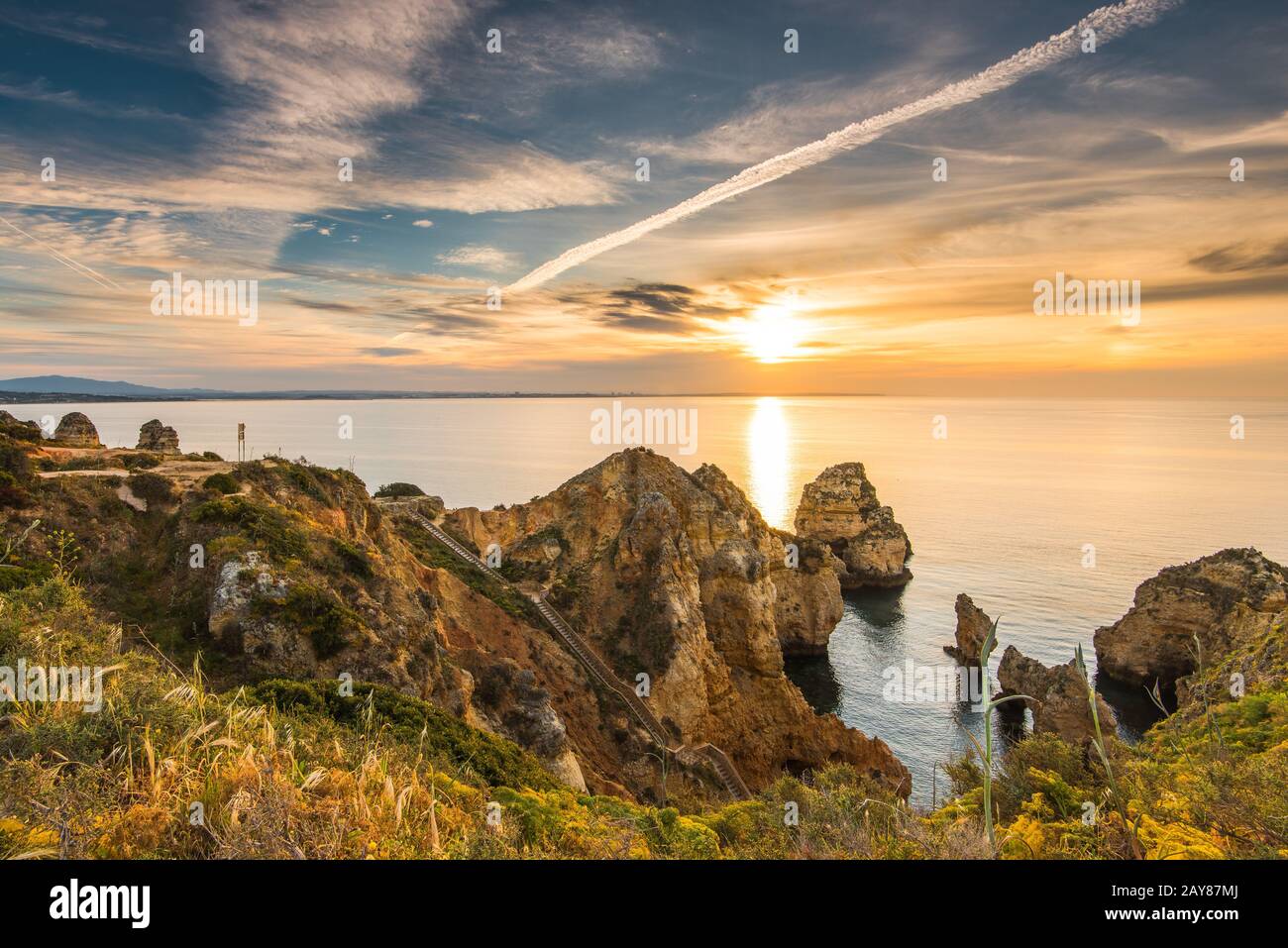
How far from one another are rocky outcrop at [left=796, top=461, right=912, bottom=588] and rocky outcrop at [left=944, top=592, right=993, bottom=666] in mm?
22569

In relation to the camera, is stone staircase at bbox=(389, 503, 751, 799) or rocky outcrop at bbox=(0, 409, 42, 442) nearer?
rocky outcrop at bbox=(0, 409, 42, 442)

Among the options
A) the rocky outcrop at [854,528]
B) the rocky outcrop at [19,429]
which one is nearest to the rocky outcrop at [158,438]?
Result: the rocky outcrop at [19,429]

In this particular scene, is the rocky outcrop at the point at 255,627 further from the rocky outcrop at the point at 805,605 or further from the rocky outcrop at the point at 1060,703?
the rocky outcrop at the point at 805,605

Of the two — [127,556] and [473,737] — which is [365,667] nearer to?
[473,737]

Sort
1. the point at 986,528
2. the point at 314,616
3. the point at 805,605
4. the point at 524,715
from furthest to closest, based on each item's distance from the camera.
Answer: the point at 986,528, the point at 805,605, the point at 524,715, the point at 314,616

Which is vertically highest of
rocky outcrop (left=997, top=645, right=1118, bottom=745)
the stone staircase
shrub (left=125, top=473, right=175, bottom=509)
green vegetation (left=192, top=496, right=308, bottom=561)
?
shrub (left=125, top=473, right=175, bottom=509)

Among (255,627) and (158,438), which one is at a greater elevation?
(158,438)

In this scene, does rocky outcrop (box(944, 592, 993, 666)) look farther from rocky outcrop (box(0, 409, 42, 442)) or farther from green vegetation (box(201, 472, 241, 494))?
rocky outcrop (box(0, 409, 42, 442))

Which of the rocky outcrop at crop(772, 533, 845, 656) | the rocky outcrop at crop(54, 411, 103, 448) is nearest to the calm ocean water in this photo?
the rocky outcrop at crop(772, 533, 845, 656)

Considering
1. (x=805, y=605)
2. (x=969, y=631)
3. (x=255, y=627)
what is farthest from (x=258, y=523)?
(x=969, y=631)

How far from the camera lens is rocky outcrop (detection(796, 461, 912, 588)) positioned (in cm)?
8250

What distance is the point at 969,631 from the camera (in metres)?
56.8

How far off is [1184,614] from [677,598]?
40.8 metres

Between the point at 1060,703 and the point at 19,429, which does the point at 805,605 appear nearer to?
the point at 1060,703
